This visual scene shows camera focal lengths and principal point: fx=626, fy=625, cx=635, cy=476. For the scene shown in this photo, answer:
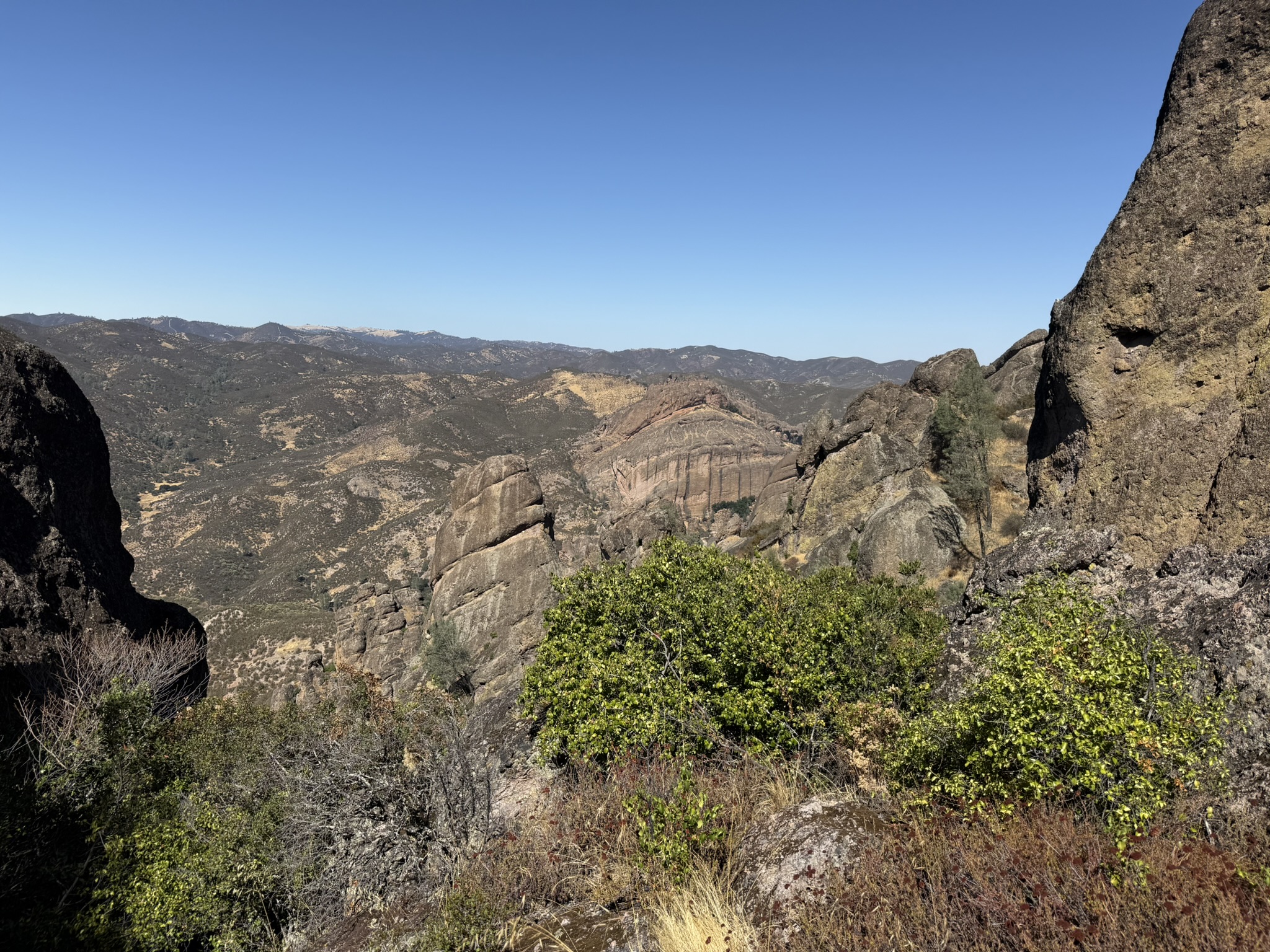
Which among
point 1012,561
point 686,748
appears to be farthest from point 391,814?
point 1012,561

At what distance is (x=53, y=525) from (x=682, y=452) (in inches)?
4424

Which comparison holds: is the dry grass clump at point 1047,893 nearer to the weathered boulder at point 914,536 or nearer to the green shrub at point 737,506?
the weathered boulder at point 914,536

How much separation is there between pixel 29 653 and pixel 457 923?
23448 mm

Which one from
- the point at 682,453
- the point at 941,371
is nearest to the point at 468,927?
the point at 941,371

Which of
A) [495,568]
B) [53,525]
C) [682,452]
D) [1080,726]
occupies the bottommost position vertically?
[495,568]

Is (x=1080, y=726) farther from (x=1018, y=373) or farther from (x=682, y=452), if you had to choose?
(x=682, y=452)

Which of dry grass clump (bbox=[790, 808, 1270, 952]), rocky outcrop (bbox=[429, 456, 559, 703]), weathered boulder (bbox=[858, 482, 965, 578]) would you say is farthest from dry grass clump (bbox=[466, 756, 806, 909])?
rocky outcrop (bbox=[429, 456, 559, 703])

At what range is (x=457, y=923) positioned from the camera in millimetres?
7426

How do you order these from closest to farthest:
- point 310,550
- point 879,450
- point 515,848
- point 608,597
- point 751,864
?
1. point 751,864
2. point 515,848
3. point 608,597
4. point 879,450
5. point 310,550

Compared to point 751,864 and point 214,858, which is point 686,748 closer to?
point 751,864

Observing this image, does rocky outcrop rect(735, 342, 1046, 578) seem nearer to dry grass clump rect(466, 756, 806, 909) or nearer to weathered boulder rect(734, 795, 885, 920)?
dry grass clump rect(466, 756, 806, 909)

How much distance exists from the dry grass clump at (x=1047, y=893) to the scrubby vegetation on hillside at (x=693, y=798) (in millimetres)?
28

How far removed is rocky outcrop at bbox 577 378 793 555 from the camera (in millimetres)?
128625

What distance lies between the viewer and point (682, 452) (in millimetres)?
133125
